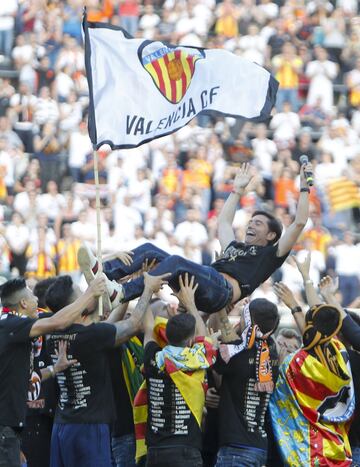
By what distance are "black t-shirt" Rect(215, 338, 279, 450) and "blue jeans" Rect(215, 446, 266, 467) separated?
4 centimetres

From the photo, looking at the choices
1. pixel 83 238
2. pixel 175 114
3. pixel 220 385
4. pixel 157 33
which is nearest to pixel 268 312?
pixel 220 385

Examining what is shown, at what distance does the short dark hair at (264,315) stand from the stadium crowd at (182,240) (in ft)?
0.04

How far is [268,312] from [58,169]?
11.3 m

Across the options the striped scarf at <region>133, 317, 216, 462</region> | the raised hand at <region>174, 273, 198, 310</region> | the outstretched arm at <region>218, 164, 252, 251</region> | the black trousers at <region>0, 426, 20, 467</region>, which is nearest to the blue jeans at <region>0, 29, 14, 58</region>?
the outstretched arm at <region>218, 164, 252, 251</region>

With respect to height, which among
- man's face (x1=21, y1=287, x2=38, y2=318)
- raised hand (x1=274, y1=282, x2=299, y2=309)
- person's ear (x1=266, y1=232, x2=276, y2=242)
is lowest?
raised hand (x1=274, y1=282, x2=299, y2=309)

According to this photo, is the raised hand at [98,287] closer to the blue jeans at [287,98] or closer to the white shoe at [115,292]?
the white shoe at [115,292]

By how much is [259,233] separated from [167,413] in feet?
7.13

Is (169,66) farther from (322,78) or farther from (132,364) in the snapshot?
(322,78)

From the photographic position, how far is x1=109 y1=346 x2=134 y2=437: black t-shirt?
10672 mm

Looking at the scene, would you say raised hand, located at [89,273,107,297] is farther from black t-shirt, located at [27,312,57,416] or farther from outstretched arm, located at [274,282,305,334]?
outstretched arm, located at [274,282,305,334]

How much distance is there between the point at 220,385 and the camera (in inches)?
404

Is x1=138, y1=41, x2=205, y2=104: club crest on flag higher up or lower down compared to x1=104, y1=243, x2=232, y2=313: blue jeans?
higher up

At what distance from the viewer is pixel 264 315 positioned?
33.1 feet

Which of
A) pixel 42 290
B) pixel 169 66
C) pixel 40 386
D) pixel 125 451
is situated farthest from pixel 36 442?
pixel 169 66
